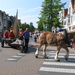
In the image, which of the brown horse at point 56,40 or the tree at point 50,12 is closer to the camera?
the brown horse at point 56,40

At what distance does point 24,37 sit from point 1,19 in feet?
153

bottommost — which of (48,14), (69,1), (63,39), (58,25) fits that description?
(63,39)

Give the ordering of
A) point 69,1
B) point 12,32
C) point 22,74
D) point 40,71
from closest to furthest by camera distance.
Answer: point 22,74 → point 40,71 → point 12,32 → point 69,1

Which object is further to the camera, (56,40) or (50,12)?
(50,12)

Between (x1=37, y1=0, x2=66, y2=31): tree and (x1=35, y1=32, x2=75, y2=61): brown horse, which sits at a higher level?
(x1=37, y1=0, x2=66, y2=31): tree

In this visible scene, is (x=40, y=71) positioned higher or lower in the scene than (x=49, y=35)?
lower

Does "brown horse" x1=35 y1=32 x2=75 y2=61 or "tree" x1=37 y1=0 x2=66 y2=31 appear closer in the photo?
"brown horse" x1=35 y1=32 x2=75 y2=61

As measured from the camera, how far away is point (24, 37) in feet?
37.9

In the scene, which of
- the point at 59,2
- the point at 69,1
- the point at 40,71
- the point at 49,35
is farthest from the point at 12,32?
the point at 69,1

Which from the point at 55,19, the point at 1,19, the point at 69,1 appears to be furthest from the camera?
the point at 1,19

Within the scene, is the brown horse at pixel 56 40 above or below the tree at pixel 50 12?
below

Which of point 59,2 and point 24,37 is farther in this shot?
point 59,2

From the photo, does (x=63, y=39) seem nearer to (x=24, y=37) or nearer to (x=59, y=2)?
(x=24, y=37)

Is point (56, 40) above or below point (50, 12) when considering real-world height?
below
